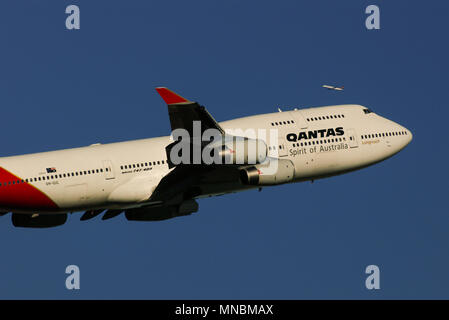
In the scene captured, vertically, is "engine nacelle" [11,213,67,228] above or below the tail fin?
below

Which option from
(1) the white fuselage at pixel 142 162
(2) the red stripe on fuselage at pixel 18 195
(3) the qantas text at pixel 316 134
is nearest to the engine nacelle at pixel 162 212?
(1) the white fuselage at pixel 142 162

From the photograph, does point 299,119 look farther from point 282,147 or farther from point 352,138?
point 352,138

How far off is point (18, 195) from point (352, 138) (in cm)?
2102

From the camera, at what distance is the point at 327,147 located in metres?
57.7

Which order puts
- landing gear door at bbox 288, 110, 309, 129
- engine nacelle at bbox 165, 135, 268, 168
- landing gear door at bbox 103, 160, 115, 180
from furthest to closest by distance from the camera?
landing gear door at bbox 288, 110, 309, 129 → landing gear door at bbox 103, 160, 115, 180 → engine nacelle at bbox 165, 135, 268, 168

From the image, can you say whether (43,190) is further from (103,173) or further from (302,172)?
(302,172)

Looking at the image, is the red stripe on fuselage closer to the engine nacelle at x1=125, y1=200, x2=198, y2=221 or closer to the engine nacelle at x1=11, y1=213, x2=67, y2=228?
the engine nacelle at x1=11, y1=213, x2=67, y2=228

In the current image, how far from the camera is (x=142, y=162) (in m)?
54.0

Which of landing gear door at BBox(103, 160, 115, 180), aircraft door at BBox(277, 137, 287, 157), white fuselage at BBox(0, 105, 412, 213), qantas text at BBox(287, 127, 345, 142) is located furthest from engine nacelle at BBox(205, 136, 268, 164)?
landing gear door at BBox(103, 160, 115, 180)

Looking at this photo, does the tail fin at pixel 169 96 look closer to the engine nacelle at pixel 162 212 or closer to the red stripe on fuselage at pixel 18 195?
the engine nacelle at pixel 162 212

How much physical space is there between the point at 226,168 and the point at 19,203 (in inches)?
469

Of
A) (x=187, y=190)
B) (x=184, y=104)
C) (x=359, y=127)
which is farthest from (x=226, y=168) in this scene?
(x=359, y=127)

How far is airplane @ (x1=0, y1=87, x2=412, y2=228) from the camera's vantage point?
2040 inches

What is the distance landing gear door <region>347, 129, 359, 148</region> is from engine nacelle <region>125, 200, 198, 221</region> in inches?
421
